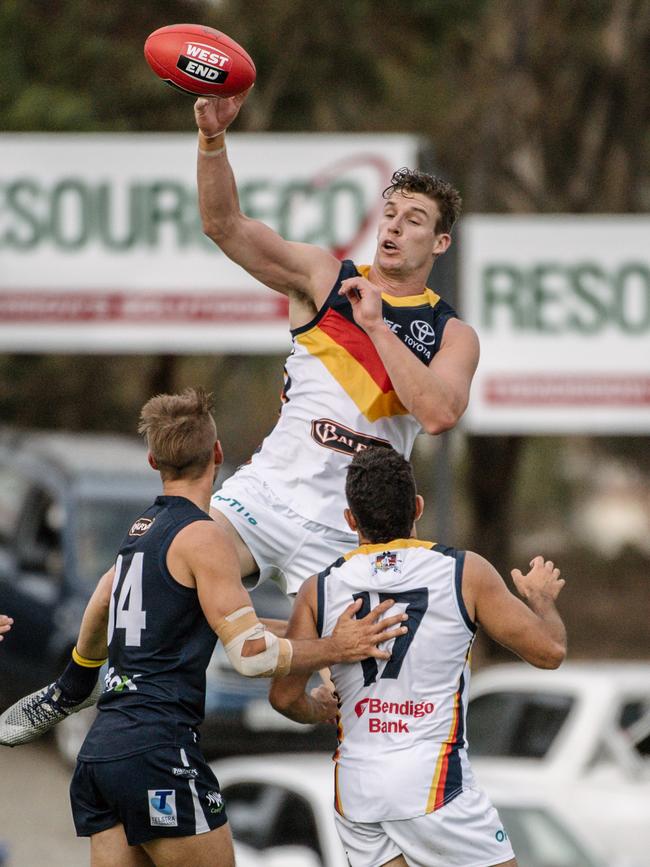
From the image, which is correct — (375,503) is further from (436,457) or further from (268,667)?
(436,457)

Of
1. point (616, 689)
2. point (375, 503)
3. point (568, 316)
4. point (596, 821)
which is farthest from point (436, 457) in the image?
point (375, 503)

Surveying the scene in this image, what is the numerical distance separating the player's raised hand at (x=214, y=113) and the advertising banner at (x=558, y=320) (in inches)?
397

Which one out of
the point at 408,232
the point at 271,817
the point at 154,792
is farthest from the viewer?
the point at 271,817

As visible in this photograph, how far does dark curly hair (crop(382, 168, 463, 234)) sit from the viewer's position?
20.0ft

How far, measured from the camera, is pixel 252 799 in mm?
11141

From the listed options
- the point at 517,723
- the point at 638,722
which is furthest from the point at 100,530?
the point at 638,722

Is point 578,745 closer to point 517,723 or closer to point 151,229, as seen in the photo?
point 517,723

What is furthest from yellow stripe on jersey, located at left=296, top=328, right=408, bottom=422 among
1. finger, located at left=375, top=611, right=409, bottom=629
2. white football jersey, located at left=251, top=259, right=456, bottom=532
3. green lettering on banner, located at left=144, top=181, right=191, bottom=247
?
green lettering on banner, located at left=144, top=181, right=191, bottom=247

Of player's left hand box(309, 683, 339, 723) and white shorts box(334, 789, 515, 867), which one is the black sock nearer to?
player's left hand box(309, 683, 339, 723)

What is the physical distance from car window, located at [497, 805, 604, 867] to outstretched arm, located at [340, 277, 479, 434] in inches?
214

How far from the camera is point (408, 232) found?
605 cm

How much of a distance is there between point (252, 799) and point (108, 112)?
12550 millimetres

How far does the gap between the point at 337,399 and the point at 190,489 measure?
2.69 ft

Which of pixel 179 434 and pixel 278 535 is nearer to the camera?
pixel 179 434
